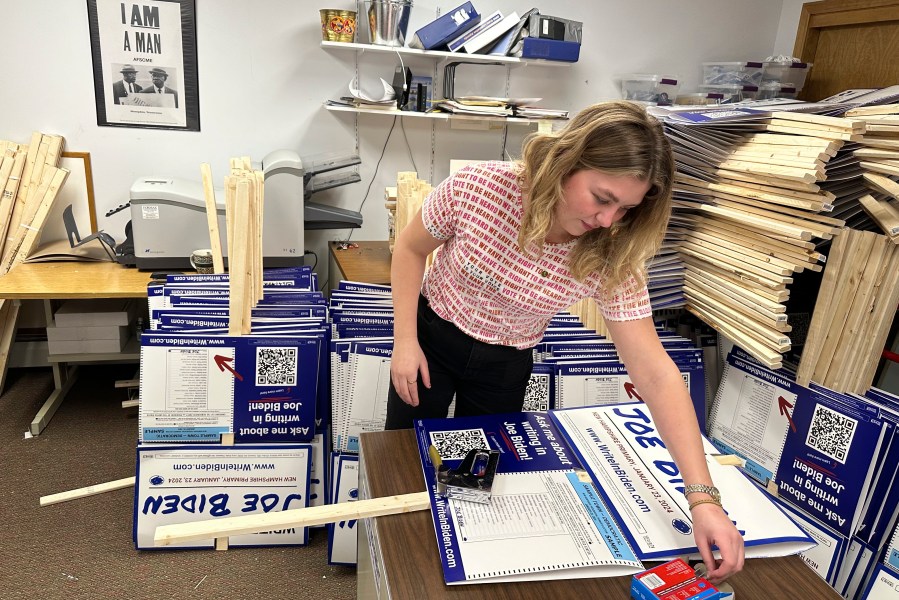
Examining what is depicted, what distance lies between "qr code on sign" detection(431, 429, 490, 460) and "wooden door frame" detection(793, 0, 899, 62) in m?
3.07

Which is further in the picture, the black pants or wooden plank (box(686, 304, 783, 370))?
wooden plank (box(686, 304, 783, 370))

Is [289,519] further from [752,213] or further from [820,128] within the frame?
[820,128]

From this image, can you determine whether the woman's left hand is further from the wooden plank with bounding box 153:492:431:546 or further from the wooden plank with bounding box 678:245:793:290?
the wooden plank with bounding box 678:245:793:290

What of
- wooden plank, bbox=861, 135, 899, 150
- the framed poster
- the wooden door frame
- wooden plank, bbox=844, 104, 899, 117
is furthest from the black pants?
the wooden door frame

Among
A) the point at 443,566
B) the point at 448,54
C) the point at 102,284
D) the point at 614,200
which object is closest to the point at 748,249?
the point at 614,200

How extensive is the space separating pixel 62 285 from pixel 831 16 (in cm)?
400

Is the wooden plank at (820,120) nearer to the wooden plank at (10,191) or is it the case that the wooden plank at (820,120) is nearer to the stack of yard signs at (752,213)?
the stack of yard signs at (752,213)

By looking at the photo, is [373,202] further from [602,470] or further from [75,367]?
[602,470]

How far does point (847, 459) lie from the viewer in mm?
1463

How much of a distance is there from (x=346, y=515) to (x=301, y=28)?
281 centimetres

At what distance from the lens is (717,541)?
94 cm

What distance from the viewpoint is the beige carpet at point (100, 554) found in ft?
6.33

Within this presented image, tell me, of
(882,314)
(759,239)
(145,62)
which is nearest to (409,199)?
(759,239)

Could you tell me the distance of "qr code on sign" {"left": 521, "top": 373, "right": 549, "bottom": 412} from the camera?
187cm
